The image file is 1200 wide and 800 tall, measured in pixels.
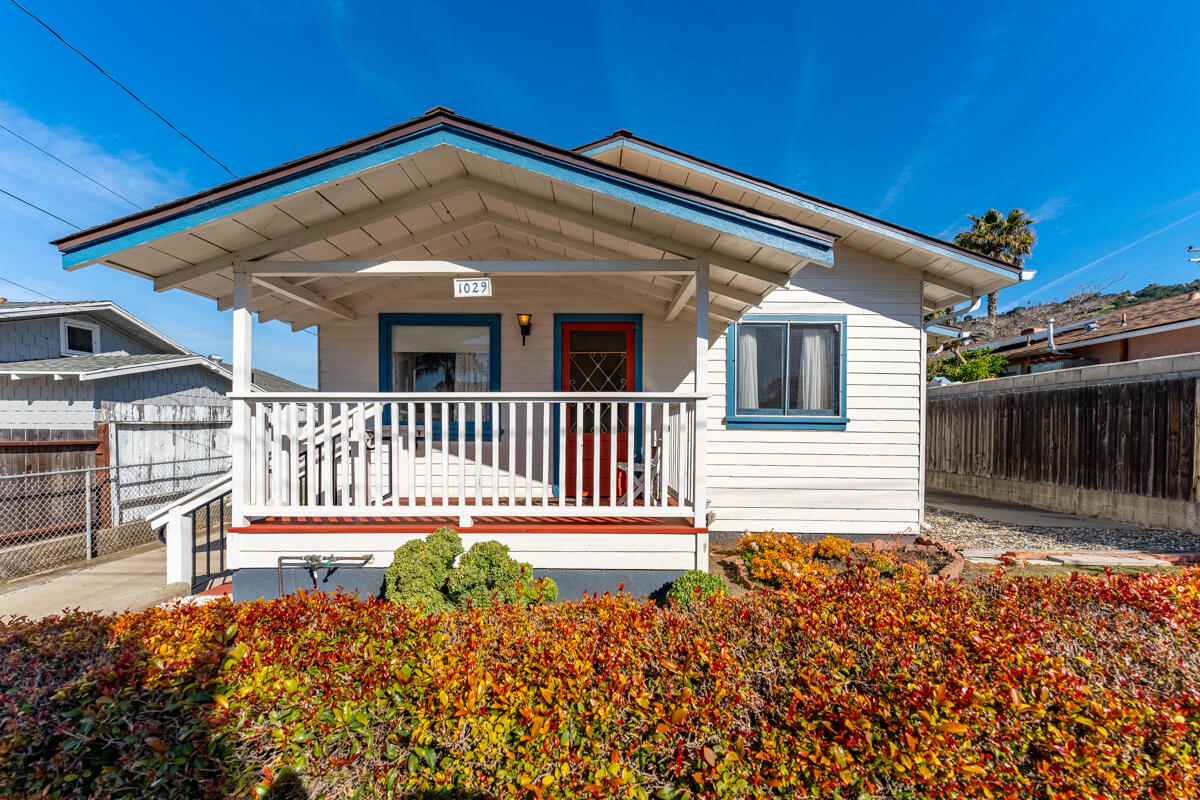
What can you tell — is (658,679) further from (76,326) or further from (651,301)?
(76,326)

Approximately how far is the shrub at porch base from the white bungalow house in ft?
1.07

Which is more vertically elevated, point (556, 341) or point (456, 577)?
point (556, 341)

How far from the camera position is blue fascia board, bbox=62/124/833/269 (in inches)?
146

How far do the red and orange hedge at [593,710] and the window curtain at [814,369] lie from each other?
165 inches

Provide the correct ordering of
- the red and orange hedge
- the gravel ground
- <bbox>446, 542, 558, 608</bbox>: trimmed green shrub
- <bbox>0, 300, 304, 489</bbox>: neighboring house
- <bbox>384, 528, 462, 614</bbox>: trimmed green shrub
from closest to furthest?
the red and orange hedge < <bbox>384, 528, 462, 614</bbox>: trimmed green shrub < <bbox>446, 542, 558, 608</bbox>: trimmed green shrub < the gravel ground < <bbox>0, 300, 304, 489</bbox>: neighboring house

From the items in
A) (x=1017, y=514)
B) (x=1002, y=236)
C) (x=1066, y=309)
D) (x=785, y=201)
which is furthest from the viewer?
(x=1066, y=309)

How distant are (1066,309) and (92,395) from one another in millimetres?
43866

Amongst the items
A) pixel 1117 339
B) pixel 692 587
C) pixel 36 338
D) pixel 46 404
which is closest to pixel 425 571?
pixel 692 587

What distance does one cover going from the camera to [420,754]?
1.83 metres

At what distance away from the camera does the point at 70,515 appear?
24.1 feet

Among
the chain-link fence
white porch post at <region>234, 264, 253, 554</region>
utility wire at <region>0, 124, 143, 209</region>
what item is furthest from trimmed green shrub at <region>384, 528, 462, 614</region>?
utility wire at <region>0, 124, 143, 209</region>

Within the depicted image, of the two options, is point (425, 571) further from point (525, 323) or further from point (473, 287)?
point (525, 323)

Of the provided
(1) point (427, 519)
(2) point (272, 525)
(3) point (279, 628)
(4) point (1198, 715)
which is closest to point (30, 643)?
(3) point (279, 628)

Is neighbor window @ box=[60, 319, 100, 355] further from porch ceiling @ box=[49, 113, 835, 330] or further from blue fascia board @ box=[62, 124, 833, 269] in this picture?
blue fascia board @ box=[62, 124, 833, 269]
